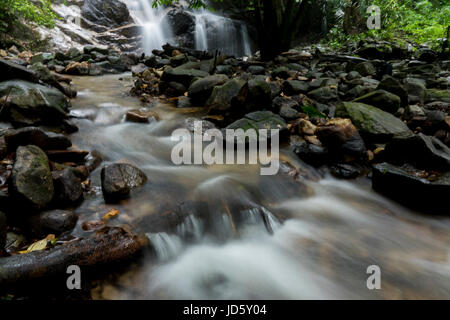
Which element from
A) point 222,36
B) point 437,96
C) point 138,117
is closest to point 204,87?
point 138,117

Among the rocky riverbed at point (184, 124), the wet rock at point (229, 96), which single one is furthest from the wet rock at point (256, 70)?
the wet rock at point (229, 96)

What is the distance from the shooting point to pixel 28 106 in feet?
12.7

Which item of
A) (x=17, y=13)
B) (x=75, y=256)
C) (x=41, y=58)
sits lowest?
(x=75, y=256)

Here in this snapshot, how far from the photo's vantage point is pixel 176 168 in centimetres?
374

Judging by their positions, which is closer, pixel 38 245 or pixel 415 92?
pixel 38 245

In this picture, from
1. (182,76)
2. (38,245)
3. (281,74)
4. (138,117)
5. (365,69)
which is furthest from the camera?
(365,69)

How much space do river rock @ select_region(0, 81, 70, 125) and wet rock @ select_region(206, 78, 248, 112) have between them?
2.67m

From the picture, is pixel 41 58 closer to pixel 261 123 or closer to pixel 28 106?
pixel 28 106

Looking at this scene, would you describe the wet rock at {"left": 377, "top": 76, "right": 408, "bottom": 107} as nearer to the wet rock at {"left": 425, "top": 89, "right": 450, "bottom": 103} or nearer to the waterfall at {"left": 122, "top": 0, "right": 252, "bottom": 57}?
the wet rock at {"left": 425, "top": 89, "right": 450, "bottom": 103}

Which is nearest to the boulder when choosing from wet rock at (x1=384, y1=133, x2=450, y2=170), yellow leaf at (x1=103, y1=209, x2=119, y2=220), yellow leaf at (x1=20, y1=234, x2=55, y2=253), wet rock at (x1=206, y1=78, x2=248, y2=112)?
yellow leaf at (x1=20, y1=234, x2=55, y2=253)

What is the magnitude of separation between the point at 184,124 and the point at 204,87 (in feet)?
4.18

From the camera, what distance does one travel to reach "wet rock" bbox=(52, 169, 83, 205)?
8.11 feet

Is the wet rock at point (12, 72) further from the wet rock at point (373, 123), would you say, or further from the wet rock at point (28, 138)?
the wet rock at point (373, 123)

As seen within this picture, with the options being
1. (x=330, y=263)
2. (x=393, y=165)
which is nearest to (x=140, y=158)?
(x=330, y=263)
